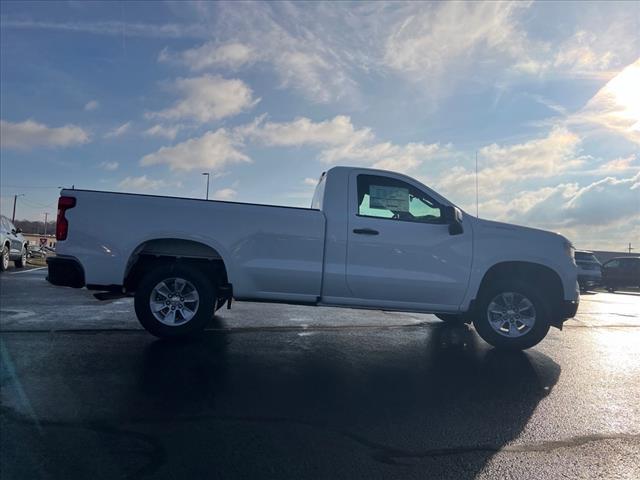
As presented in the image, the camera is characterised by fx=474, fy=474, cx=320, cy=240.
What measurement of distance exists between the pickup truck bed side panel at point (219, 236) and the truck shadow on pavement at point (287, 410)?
0.84m

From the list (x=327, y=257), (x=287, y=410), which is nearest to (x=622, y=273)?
(x=327, y=257)

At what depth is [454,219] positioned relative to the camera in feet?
19.5

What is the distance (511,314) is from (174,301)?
14.2ft

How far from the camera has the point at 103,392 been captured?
3982 millimetres

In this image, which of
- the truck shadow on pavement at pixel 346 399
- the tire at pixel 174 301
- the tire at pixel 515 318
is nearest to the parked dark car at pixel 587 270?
the tire at pixel 515 318

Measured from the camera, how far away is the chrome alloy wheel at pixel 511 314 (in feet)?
20.2

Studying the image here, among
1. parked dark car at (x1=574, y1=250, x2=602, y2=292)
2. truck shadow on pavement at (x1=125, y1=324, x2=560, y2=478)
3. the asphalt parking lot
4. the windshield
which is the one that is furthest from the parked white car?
the windshield

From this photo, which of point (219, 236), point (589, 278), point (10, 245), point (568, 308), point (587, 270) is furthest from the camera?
point (587, 270)

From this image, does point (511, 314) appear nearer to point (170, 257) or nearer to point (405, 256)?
point (405, 256)

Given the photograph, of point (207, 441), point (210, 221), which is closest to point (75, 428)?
point (207, 441)

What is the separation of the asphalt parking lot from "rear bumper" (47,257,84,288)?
0.74 metres

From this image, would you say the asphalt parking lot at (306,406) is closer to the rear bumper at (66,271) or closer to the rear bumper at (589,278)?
the rear bumper at (66,271)

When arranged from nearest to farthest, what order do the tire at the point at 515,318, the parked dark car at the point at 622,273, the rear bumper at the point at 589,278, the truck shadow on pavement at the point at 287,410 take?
the truck shadow on pavement at the point at 287,410 → the tire at the point at 515,318 → the rear bumper at the point at 589,278 → the parked dark car at the point at 622,273

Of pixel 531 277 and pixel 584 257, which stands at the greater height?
pixel 584 257
